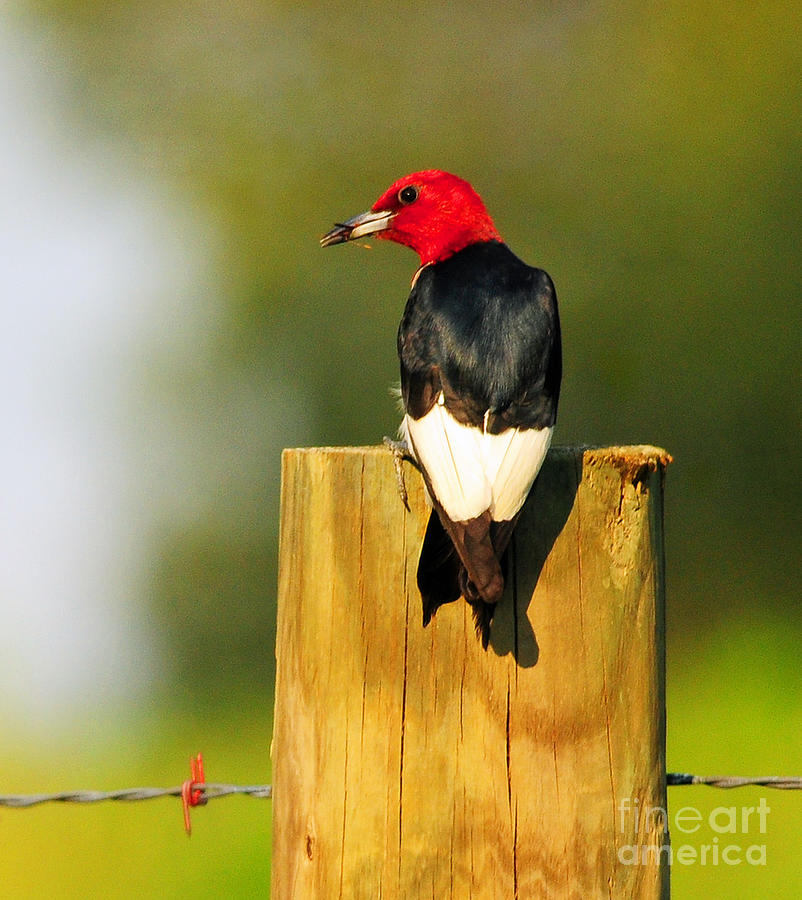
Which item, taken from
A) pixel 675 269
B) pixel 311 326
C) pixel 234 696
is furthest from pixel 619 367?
pixel 234 696

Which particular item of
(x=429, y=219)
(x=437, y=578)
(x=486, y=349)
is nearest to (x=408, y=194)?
(x=429, y=219)

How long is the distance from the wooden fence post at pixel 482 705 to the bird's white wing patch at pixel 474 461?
0.20ft

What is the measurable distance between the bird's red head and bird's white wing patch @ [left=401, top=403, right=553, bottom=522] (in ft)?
3.99

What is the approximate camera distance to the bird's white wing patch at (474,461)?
2.12 m

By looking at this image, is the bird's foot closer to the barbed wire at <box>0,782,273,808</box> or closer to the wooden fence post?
the wooden fence post

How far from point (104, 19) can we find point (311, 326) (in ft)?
12.8

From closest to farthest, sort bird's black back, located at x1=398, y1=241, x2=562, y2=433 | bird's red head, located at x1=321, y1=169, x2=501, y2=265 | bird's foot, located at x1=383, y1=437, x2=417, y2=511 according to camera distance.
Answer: bird's foot, located at x1=383, y1=437, x2=417, y2=511
bird's black back, located at x1=398, y1=241, x2=562, y2=433
bird's red head, located at x1=321, y1=169, x2=501, y2=265

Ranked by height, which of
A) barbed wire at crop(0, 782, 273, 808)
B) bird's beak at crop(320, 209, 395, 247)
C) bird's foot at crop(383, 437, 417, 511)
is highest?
bird's beak at crop(320, 209, 395, 247)

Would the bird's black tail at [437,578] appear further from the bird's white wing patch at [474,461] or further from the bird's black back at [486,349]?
the bird's black back at [486,349]

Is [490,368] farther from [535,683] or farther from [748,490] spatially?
[748,490]

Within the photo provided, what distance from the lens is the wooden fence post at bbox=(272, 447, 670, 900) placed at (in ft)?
6.53

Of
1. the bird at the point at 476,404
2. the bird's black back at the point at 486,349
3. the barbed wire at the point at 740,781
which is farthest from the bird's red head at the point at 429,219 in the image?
the barbed wire at the point at 740,781

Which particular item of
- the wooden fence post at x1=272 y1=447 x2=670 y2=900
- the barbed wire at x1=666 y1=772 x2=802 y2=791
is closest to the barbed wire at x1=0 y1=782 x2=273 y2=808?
the wooden fence post at x1=272 y1=447 x2=670 y2=900

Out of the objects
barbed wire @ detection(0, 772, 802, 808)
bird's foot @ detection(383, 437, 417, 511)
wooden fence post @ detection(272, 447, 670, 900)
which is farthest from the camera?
barbed wire @ detection(0, 772, 802, 808)
